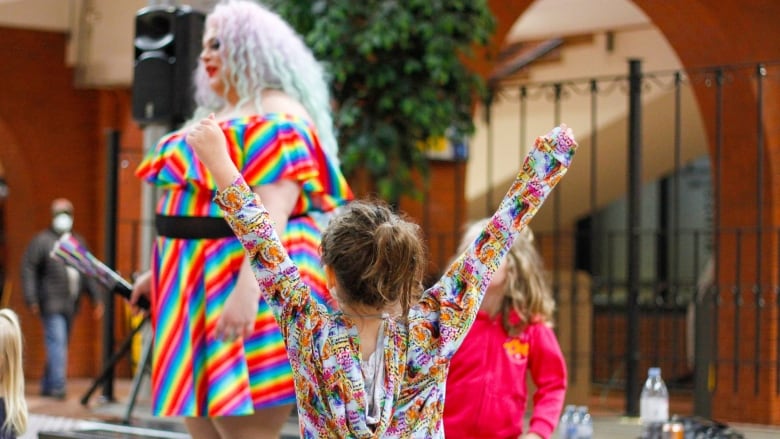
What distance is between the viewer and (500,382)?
3.25 meters

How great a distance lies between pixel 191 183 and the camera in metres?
3.21

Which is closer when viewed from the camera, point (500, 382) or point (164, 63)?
point (500, 382)

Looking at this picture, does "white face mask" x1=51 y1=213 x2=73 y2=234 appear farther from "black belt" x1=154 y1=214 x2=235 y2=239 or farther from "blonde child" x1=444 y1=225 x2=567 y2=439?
"blonde child" x1=444 y1=225 x2=567 y2=439

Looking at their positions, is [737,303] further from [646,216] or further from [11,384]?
[646,216]

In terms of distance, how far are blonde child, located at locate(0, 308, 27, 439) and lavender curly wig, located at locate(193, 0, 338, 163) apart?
2.58 feet

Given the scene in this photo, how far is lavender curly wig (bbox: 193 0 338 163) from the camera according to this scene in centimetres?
333

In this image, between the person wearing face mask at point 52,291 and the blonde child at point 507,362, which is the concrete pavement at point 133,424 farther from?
the blonde child at point 507,362

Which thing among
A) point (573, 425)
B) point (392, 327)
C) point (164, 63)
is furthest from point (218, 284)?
point (164, 63)

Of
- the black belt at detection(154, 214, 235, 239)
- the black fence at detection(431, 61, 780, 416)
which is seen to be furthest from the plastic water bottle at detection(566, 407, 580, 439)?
the black fence at detection(431, 61, 780, 416)

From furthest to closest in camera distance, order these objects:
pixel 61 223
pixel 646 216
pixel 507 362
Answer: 1. pixel 646 216
2. pixel 61 223
3. pixel 507 362

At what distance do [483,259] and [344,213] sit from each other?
0.90ft

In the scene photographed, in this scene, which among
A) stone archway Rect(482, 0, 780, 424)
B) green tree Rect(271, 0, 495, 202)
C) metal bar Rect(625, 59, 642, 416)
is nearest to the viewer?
green tree Rect(271, 0, 495, 202)

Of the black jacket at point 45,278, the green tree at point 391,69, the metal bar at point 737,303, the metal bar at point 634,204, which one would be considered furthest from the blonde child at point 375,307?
the black jacket at point 45,278

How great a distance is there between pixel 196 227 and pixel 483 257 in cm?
116
